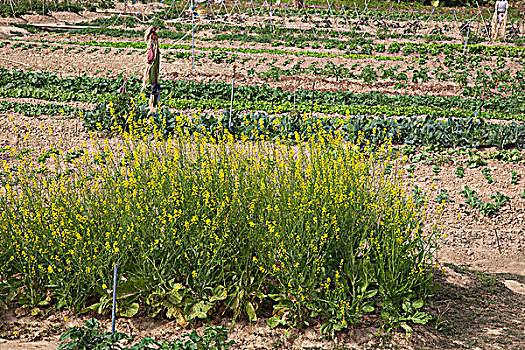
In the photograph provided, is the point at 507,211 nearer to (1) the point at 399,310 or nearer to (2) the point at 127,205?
(1) the point at 399,310

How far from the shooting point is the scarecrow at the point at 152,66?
9.68 meters

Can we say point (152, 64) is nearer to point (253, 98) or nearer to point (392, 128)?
point (253, 98)

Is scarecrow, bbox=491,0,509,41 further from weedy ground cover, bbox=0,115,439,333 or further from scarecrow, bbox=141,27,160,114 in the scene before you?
weedy ground cover, bbox=0,115,439,333

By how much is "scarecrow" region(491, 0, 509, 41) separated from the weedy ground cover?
17257 millimetres

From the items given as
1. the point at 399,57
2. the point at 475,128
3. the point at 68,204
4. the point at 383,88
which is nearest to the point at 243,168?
the point at 68,204

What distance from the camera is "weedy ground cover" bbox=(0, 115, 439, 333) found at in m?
4.25

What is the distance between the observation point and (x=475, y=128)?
8438 mm

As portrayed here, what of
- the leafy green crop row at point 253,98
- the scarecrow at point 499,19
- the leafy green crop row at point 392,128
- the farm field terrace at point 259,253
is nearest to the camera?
the farm field terrace at point 259,253

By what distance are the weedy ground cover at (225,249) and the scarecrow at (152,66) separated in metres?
5.31

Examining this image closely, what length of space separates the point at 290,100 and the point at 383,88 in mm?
2670

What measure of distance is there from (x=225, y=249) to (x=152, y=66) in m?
6.17

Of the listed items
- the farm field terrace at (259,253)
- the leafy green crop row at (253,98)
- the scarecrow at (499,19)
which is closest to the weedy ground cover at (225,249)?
the farm field terrace at (259,253)

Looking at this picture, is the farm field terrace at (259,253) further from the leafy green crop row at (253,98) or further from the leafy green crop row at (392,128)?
the leafy green crop row at (253,98)

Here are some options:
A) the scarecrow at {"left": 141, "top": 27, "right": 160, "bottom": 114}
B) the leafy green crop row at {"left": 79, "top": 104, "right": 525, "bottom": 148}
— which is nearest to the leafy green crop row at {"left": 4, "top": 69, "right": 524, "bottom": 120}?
the scarecrow at {"left": 141, "top": 27, "right": 160, "bottom": 114}
